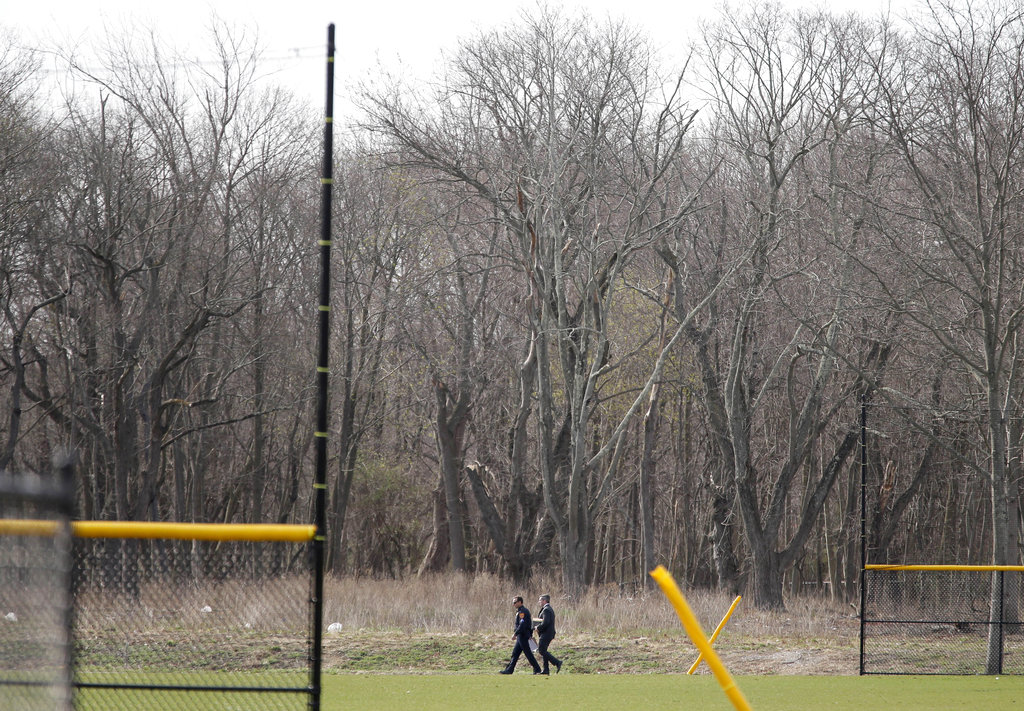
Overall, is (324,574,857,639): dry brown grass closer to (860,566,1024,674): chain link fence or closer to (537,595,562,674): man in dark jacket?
(860,566,1024,674): chain link fence

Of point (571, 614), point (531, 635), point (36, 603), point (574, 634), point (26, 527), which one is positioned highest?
point (26, 527)

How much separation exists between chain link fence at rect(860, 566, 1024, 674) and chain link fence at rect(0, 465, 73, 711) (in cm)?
1332

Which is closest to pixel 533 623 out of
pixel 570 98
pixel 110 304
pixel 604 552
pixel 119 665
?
pixel 119 665

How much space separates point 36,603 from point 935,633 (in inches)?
693

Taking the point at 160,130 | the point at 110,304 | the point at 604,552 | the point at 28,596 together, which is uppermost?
the point at 160,130

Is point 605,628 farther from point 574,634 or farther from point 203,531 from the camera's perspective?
point 203,531

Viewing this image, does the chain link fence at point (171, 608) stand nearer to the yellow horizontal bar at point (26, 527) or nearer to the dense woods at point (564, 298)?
the yellow horizontal bar at point (26, 527)

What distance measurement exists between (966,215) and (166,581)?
566 inches

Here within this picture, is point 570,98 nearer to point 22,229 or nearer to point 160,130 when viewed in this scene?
point 160,130

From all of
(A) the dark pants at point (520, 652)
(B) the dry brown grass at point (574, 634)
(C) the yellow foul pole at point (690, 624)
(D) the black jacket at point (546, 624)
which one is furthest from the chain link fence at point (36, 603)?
(D) the black jacket at point (546, 624)

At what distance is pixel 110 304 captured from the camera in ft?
89.8

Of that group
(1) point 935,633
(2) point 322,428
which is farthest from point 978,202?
(2) point 322,428

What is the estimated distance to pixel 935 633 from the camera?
1889cm

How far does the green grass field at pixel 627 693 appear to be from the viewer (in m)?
12.3
